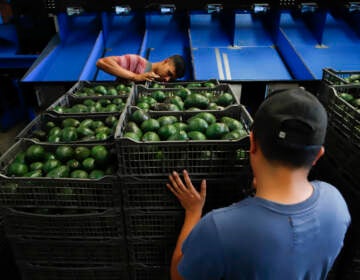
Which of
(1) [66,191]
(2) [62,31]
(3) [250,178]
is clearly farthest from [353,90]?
(2) [62,31]

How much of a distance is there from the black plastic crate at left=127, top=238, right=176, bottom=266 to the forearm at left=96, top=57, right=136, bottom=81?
180cm

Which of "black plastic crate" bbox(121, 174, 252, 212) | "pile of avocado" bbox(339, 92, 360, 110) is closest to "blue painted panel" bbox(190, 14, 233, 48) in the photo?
"pile of avocado" bbox(339, 92, 360, 110)

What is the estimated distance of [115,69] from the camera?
3291mm

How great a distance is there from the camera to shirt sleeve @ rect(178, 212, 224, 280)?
3.14ft

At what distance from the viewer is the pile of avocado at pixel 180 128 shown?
5.51ft

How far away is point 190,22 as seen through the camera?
15.5 ft

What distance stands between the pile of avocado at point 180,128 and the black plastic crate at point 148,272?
79 centimetres

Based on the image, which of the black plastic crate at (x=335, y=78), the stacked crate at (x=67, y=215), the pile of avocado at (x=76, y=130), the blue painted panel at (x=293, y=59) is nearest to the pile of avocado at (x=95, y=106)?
the pile of avocado at (x=76, y=130)

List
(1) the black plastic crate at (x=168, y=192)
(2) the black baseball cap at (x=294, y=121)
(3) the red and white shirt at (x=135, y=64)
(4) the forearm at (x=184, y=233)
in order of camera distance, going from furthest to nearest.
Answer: (3) the red and white shirt at (x=135, y=64), (1) the black plastic crate at (x=168, y=192), (4) the forearm at (x=184, y=233), (2) the black baseball cap at (x=294, y=121)

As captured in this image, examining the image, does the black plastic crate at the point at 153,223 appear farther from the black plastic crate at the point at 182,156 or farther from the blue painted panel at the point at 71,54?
the blue painted panel at the point at 71,54

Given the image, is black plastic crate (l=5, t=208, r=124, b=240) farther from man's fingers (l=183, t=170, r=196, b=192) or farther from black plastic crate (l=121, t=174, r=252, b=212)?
man's fingers (l=183, t=170, r=196, b=192)

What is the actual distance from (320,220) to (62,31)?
14.6ft

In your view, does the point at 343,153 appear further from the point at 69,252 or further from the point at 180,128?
the point at 69,252

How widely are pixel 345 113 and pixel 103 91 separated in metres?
1.93
